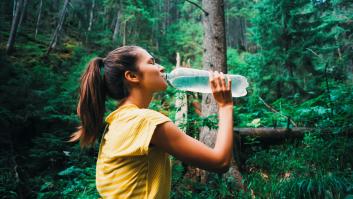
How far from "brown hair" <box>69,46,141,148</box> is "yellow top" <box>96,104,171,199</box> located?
0.33 metres

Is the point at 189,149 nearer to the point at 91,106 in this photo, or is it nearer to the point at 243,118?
the point at 91,106

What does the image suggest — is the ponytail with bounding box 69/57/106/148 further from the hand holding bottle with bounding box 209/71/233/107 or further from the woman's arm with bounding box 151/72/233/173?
the hand holding bottle with bounding box 209/71/233/107

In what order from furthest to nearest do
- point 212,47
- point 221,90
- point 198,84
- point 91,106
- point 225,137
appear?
1. point 212,47
2. point 198,84
3. point 91,106
4. point 221,90
5. point 225,137

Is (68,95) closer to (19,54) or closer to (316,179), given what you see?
(19,54)

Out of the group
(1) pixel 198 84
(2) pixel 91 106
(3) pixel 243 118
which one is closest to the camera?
(2) pixel 91 106

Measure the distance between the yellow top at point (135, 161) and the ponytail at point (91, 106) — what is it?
327 mm

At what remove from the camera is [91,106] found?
1.69 m

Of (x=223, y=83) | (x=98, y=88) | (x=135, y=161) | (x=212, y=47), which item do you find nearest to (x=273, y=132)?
(x=212, y=47)

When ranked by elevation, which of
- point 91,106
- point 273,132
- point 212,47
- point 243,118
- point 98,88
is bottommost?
point 273,132

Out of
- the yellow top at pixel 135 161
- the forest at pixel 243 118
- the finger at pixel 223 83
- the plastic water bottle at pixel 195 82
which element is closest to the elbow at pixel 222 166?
the yellow top at pixel 135 161

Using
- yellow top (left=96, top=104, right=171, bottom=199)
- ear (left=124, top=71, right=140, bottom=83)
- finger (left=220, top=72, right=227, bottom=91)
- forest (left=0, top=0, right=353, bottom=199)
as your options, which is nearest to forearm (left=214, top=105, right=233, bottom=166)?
finger (left=220, top=72, right=227, bottom=91)

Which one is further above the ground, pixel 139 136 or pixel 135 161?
pixel 139 136

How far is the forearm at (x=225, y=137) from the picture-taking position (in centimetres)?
134

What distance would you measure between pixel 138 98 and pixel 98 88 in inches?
11.4
